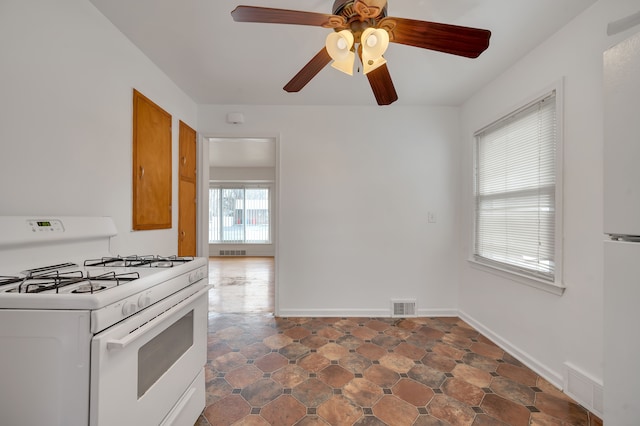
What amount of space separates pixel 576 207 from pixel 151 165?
10.4 feet

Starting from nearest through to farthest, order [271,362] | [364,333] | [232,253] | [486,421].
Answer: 1. [486,421]
2. [271,362]
3. [364,333]
4. [232,253]

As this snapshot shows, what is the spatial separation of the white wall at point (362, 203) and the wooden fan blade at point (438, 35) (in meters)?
1.89

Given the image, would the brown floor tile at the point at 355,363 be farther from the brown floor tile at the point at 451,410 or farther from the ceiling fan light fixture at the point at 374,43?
the ceiling fan light fixture at the point at 374,43

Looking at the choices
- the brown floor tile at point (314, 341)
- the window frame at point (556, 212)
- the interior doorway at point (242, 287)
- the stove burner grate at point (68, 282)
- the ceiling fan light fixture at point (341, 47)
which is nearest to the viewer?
the stove burner grate at point (68, 282)

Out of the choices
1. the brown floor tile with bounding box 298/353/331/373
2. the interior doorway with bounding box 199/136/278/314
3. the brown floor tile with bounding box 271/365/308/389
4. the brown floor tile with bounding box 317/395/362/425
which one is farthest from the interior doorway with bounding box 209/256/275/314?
the brown floor tile with bounding box 317/395/362/425

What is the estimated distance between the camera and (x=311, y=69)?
152 cm

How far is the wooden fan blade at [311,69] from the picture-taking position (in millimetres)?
1407

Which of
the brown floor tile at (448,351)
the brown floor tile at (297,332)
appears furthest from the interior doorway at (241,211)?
the brown floor tile at (448,351)

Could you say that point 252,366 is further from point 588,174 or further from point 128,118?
point 588,174

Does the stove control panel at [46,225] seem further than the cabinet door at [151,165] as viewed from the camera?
No

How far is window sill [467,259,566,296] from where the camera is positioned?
188 centimetres

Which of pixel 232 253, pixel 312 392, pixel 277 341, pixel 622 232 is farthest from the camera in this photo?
pixel 232 253

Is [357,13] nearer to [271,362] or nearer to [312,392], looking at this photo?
[312,392]

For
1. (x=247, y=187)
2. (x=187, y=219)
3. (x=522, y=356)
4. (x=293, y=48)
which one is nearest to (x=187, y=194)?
(x=187, y=219)
